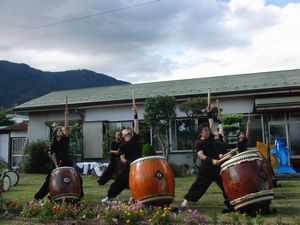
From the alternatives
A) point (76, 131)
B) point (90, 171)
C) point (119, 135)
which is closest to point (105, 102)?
point (76, 131)

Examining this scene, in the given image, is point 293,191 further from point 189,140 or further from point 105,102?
point 105,102

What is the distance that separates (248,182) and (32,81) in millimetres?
158553

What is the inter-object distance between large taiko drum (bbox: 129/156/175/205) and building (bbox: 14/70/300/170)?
9.44m

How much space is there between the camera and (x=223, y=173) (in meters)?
7.31

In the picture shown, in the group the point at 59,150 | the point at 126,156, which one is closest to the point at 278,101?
the point at 126,156

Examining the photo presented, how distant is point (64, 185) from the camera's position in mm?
8344

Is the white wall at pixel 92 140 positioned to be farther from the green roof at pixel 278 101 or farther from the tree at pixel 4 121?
the tree at pixel 4 121

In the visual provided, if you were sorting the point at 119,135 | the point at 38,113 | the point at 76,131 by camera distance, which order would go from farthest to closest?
the point at 38,113
the point at 76,131
the point at 119,135

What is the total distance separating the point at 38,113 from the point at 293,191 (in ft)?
49.4

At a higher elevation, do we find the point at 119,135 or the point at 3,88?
the point at 3,88

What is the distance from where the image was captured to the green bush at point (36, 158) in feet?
62.7

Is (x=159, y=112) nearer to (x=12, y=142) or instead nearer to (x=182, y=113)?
(x=182, y=113)

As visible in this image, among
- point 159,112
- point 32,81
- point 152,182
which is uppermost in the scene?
point 32,81

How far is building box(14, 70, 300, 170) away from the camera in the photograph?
17281 mm
